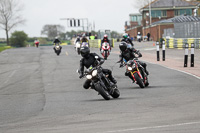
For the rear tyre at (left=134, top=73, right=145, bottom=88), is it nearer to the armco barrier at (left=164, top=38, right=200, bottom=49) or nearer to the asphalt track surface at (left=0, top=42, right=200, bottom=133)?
the asphalt track surface at (left=0, top=42, right=200, bottom=133)

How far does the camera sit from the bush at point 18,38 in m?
121

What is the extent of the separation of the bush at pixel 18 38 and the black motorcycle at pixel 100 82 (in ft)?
365

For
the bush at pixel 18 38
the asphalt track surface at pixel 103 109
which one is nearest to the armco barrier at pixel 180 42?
the asphalt track surface at pixel 103 109

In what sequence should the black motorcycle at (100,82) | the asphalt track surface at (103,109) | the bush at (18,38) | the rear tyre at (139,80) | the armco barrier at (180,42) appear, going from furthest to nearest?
the bush at (18,38) < the armco barrier at (180,42) < the rear tyre at (139,80) < the black motorcycle at (100,82) < the asphalt track surface at (103,109)

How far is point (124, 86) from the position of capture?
1491 cm

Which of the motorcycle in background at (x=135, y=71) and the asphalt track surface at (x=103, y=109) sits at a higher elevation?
the motorcycle in background at (x=135, y=71)

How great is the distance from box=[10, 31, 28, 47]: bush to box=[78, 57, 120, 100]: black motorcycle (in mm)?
111144

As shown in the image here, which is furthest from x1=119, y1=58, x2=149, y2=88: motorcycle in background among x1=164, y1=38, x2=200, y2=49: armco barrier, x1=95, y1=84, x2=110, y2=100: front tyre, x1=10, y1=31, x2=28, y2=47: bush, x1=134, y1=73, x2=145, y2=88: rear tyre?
x1=10, y1=31, x2=28, y2=47: bush

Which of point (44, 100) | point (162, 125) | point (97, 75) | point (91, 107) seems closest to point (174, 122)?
point (162, 125)

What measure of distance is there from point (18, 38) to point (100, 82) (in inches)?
4424

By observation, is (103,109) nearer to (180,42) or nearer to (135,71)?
(135,71)

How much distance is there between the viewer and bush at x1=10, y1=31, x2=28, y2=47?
397ft

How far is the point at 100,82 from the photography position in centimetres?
1126

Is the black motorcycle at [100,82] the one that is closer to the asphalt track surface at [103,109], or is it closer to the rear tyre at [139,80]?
the asphalt track surface at [103,109]
